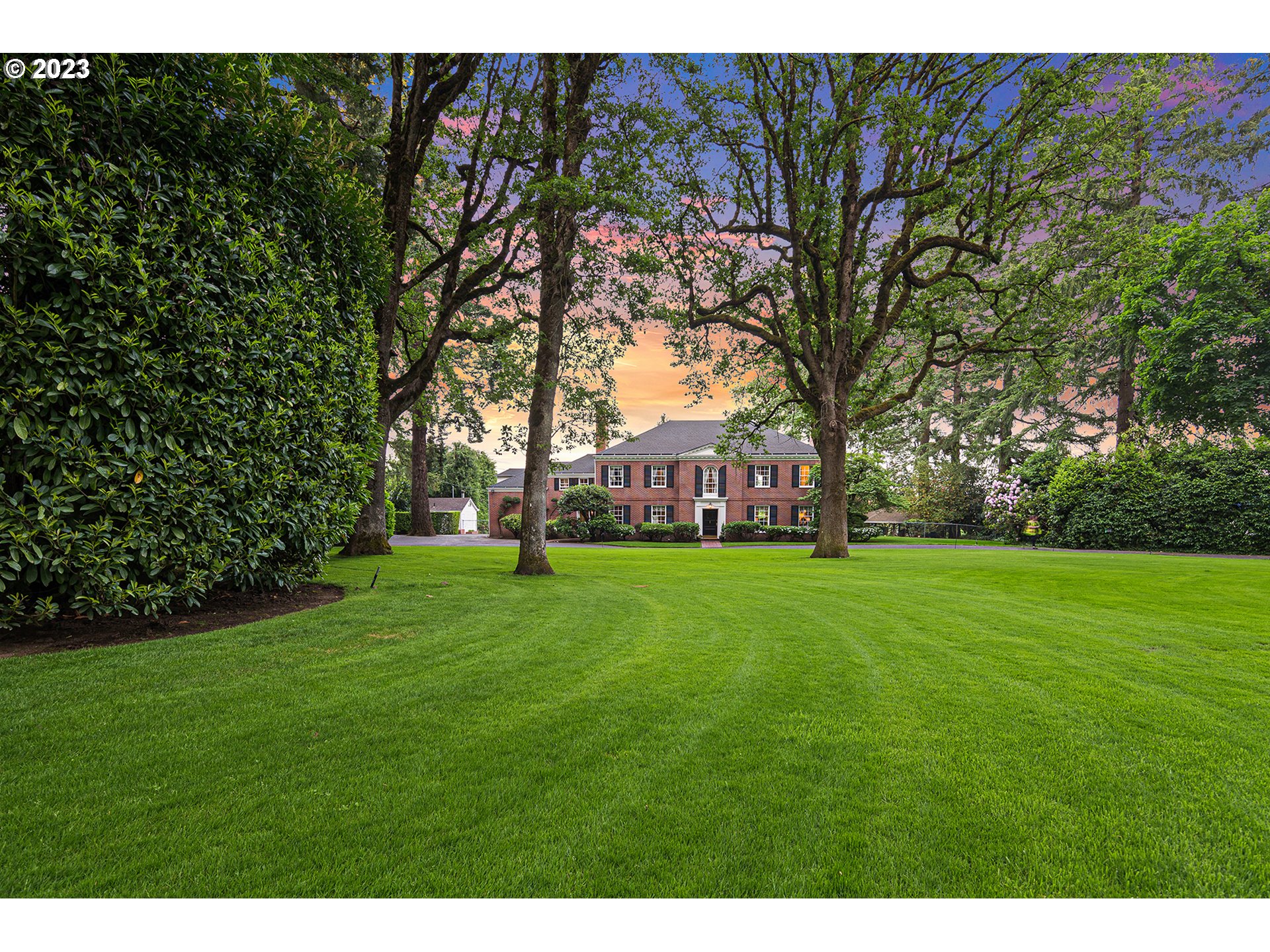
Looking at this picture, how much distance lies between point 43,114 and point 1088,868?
8235 millimetres

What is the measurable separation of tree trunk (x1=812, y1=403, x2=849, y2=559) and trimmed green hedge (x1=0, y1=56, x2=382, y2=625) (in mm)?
14812

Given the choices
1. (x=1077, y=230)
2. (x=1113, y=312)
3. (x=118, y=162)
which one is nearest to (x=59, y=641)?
(x=118, y=162)

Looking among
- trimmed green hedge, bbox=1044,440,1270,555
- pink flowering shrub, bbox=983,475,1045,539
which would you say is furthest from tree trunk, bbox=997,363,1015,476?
trimmed green hedge, bbox=1044,440,1270,555

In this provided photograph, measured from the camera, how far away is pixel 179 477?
5.33 meters

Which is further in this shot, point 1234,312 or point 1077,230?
point 1234,312

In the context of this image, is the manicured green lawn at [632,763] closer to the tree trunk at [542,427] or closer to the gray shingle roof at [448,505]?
the tree trunk at [542,427]

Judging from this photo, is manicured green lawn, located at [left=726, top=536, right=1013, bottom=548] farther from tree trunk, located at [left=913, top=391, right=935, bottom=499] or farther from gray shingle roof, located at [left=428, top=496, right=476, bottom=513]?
gray shingle roof, located at [left=428, top=496, right=476, bottom=513]

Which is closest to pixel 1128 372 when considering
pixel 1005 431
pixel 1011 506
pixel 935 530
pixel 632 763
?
pixel 1005 431

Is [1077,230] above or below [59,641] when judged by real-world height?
above

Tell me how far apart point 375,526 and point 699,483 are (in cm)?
2669

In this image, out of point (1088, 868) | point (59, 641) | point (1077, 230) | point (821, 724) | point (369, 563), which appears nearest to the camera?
point (1088, 868)

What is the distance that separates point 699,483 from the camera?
39.2 meters

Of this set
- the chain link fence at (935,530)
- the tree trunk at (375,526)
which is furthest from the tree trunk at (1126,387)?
the tree trunk at (375,526)

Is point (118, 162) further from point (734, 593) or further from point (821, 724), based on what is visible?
point (734, 593)
